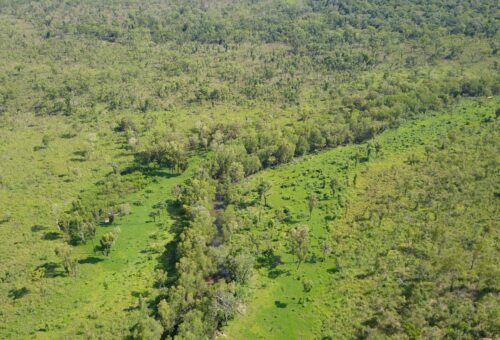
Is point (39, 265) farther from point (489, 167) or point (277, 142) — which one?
point (489, 167)

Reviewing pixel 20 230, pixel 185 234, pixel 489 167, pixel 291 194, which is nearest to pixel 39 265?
pixel 20 230

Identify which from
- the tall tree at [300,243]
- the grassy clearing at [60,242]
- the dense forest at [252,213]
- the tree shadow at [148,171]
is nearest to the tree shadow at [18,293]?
the grassy clearing at [60,242]

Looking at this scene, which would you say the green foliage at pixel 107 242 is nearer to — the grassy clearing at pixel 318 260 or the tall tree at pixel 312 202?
the grassy clearing at pixel 318 260

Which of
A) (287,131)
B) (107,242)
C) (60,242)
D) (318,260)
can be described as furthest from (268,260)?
(287,131)

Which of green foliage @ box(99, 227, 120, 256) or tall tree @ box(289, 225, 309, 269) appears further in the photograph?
green foliage @ box(99, 227, 120, 256)

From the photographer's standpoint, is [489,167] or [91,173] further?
[91,173]

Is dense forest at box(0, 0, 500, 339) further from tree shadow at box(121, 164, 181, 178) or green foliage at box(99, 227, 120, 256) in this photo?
tree shadow at box(121, 164, 181, 178)

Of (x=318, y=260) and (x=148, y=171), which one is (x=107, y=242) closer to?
(x=148, y=171)

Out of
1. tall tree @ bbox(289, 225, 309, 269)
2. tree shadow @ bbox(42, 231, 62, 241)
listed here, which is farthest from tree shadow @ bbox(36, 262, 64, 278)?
tall tree @ bbox(289, 225, 309, 269)
